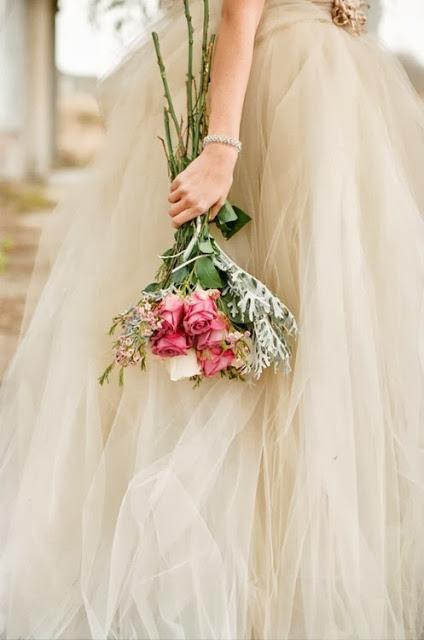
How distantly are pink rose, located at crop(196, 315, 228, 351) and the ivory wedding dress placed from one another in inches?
5.2

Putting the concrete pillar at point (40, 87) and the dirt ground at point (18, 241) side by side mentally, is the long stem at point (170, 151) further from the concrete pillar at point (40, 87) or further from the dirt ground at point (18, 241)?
the concrete pillar at point (40, 87)

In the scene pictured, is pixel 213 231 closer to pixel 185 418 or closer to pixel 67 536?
pixel 185 418

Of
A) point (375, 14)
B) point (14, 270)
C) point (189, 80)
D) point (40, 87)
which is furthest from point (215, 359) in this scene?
point (40, 87)

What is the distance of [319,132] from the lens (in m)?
1.05

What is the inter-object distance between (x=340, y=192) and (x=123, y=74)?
46 centimetres

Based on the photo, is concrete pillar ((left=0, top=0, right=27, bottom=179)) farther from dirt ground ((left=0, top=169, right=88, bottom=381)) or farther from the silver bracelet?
the silver bracelet

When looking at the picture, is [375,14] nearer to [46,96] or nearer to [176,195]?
[176,195]

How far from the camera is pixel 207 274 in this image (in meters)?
0.98

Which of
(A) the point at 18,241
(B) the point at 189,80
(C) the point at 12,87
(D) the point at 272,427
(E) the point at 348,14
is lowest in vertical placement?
(D) the point at 272,427

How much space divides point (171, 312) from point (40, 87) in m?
1.67

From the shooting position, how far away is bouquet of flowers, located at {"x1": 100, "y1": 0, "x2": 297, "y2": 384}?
3.05 feet

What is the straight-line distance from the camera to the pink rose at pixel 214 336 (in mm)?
932

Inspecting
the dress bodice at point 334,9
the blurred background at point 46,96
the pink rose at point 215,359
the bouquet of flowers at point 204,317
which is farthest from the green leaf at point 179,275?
the blurred background at point 46,96

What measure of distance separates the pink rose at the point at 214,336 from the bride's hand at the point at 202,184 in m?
0.17
